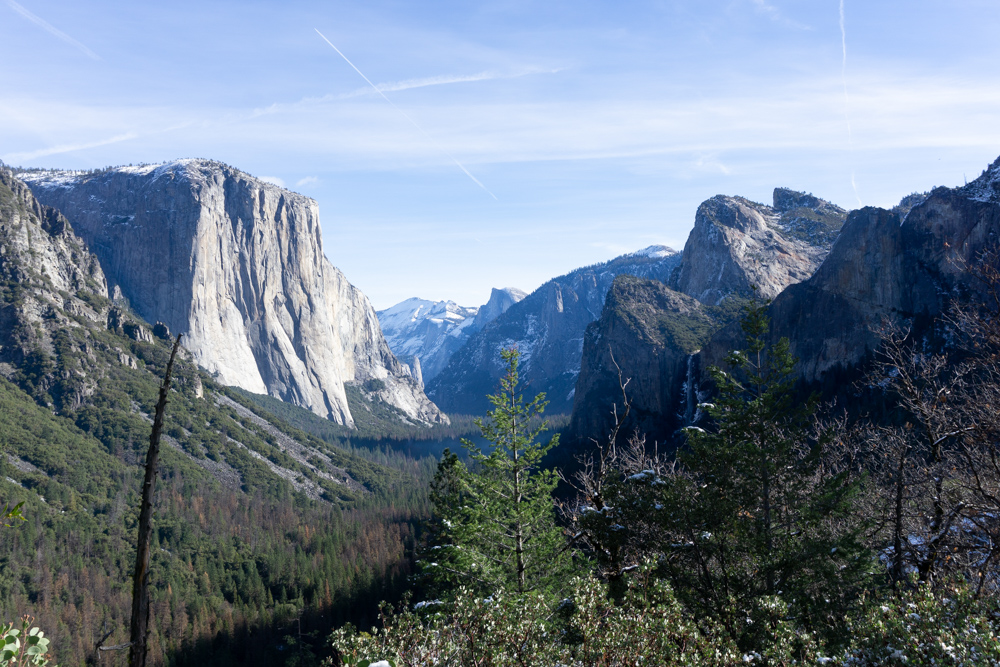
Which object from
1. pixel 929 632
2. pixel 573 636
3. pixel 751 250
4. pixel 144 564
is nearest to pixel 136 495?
pixel 144 564

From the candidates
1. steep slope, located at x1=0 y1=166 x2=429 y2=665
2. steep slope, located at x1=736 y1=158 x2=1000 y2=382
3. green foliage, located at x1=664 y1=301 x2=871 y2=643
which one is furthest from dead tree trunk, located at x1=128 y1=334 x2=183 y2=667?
steep slope, located at x1=736 y1=158 x2=1000 y2=382

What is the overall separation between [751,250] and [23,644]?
650 ft

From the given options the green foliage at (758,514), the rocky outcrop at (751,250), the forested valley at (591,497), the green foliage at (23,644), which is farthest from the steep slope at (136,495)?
the rocky outcrop at (751,250)

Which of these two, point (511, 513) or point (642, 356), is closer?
point (511, 513)

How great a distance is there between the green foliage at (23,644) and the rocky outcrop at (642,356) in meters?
130

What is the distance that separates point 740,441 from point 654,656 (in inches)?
494

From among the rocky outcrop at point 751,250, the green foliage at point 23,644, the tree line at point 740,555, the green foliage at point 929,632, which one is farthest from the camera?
the rocky outcrop at point 751,250

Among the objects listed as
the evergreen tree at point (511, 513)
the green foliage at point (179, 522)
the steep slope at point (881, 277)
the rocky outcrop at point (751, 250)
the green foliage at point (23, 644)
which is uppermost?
the rocky outcrop at point (751, 250)

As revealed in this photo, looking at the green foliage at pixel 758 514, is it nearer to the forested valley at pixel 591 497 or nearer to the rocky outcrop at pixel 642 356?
the forested valley at pixel 591 497

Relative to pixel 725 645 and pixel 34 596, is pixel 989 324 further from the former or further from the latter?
pixel 34 596

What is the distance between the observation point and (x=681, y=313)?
583 feet

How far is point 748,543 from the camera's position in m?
16.8

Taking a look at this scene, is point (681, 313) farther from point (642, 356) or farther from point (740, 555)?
point (740, 555)

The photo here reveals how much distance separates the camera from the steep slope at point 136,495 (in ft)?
266
